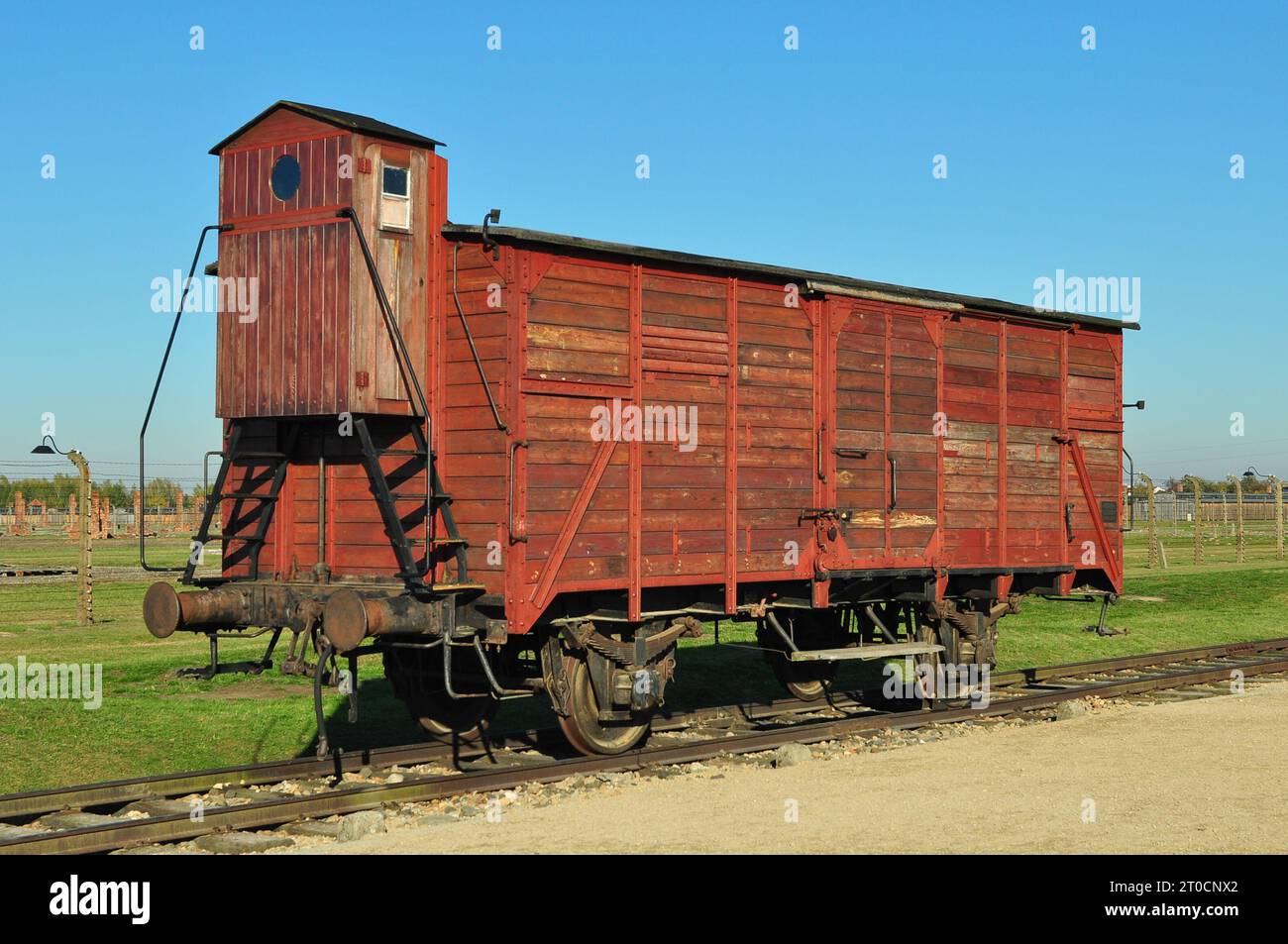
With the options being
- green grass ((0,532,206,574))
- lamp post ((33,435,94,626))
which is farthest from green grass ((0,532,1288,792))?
green grass ((0,532,206,574))

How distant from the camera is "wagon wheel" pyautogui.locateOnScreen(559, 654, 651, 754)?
1205cm

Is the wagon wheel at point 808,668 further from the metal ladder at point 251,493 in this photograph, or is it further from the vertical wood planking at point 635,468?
the metal ladder at point 251,493

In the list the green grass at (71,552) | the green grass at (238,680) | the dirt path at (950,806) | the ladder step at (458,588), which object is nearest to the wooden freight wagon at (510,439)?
the ladder step at (458,588)

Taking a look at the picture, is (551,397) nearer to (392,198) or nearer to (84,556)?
(392,198)

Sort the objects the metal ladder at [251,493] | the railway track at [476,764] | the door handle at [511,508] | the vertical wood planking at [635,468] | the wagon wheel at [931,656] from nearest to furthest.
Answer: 1. the railway track at [476,764]
2. the door handle at [511,508]
3. the metal ladder at [251,493]
4. the vertical wood planking at [635,468]
5. the wagon wheel at [931,656]

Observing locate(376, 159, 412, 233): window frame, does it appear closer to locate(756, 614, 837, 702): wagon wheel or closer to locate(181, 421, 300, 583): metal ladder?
locate(181, 421, 300, 583): metal ladder

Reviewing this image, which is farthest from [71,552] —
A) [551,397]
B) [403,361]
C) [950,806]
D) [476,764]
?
[950,806]

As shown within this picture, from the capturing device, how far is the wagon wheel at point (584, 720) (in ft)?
39.5

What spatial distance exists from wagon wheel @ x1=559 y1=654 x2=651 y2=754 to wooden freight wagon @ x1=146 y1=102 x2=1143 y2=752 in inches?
→ 1.2

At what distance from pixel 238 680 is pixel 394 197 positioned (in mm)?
8066

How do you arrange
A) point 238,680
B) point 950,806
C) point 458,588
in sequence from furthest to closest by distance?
point 238,680 < point 458,588 < point 950,806

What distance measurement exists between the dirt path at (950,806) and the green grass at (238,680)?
4073 mm

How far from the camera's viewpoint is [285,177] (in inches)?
452

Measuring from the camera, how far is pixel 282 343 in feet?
37.2
